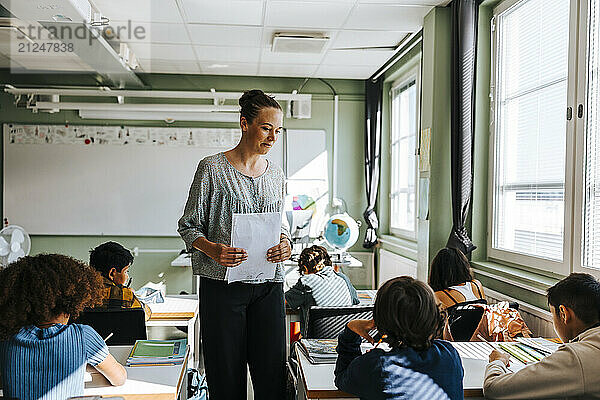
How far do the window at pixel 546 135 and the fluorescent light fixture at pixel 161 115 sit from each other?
336 cm

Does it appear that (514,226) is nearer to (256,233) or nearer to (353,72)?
(256,233)

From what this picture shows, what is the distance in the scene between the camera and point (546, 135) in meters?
3.35

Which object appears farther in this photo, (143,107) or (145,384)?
(143,107)

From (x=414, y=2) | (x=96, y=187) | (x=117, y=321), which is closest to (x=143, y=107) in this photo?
(x=96, y=187)

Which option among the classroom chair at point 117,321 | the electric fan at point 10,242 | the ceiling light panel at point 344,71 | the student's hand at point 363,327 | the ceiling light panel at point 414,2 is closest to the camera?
the student's hand at point 363,327

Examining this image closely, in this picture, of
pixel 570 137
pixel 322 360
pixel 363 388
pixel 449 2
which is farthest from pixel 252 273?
pixel 449 2

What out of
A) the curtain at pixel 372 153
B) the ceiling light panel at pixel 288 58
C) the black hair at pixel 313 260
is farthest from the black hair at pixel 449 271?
the curtain at pixel 372 153

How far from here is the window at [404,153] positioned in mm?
5902

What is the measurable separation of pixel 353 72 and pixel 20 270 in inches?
212

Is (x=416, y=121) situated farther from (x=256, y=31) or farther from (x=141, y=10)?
(x=141, y=10)

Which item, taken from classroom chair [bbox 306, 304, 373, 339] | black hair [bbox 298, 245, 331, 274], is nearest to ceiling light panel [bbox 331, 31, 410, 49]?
black hair [bbox 298, 245, 331, 274]

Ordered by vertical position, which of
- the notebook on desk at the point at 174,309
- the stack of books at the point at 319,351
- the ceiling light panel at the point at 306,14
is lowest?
the notebook on desk at the point at 174,309

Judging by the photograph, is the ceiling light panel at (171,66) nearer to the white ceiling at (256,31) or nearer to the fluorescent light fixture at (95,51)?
the white ceiling at (256,31)

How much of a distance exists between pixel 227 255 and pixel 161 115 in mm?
4711
